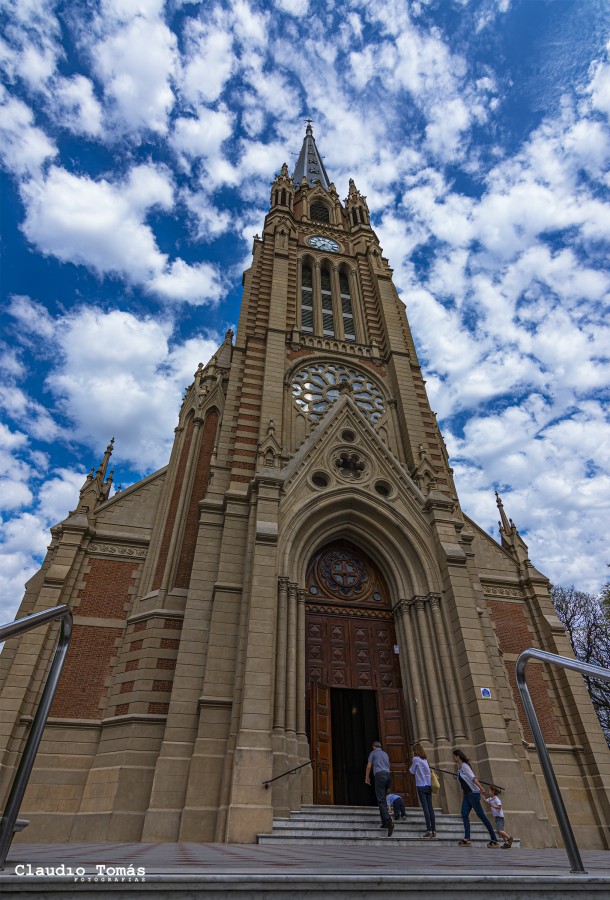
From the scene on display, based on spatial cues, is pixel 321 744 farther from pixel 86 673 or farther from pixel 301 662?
pixel 86 673

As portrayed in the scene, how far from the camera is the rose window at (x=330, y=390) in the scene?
20562mm

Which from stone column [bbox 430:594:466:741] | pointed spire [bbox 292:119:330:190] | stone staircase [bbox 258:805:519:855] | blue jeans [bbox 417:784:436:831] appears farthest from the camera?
pointed spire [bbox 292:119:330:190]

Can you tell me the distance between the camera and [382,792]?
9992mm

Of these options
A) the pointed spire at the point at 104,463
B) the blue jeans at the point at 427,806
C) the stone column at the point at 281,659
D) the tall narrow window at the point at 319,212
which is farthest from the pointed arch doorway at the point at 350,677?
the tall narrow window at the point at 319,212

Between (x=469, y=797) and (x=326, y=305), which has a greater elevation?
(x=326, y=305)

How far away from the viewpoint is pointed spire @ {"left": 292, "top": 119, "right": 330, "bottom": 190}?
4038cm

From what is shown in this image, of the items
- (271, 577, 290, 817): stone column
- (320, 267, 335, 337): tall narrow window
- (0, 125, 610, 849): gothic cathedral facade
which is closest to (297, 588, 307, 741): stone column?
(0, 125, 610, 849): gothic cathedral facade

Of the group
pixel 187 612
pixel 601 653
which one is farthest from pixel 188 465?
pixel 601 653

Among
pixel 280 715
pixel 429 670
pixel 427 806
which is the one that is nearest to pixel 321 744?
pixel 280 715

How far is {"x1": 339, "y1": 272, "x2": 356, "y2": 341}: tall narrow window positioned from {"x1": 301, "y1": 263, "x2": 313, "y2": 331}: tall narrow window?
1699mm

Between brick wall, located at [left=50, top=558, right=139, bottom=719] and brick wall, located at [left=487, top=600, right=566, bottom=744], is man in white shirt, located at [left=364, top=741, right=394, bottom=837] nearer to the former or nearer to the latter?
brick wall, located at [left=50, top=558, right=139, bottom=719]

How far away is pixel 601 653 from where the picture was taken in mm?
26047

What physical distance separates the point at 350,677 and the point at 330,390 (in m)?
11.4

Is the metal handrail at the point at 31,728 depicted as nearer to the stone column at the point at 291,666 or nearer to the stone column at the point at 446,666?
the stone column at the point at 291,666
